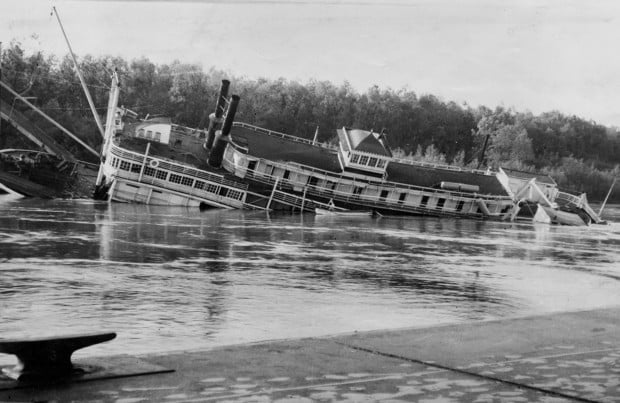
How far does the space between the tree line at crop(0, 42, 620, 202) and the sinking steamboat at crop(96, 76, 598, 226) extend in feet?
60.2

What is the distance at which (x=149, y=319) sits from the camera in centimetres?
1423

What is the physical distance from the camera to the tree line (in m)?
92.6

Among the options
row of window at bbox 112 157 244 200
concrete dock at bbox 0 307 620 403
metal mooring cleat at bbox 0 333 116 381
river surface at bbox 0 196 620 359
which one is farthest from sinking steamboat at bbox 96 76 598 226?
metal mooring cleat at bbox 0 333 116 381

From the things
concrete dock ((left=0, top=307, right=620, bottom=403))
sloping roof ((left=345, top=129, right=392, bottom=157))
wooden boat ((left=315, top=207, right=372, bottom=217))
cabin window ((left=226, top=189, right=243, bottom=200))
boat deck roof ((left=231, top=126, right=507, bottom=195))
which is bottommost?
concrete dock ((left=0, top=307, right=620, bottom=403))

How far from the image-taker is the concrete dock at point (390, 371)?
299 inches

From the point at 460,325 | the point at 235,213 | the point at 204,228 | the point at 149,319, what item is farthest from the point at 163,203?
the point at 460,325

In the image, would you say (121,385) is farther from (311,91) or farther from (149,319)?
(311,91)

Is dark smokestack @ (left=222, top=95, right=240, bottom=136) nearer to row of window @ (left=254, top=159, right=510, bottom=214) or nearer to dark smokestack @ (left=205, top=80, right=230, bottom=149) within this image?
row of window @ (left=254, top=159, right=510, bottom=214)

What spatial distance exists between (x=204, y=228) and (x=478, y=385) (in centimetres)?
3344

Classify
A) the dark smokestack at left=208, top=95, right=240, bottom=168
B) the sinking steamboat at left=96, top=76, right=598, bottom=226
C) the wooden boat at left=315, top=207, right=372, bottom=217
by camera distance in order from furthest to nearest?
1. the dark smokestack at left=208, top=95, right=240, bottom=168
2. the wooden boat at left=315, top=207, right=372, bottom=217
3. the sinking steamboat at left=96, top=76, right=598, bottom=226

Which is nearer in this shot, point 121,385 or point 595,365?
point 121,385

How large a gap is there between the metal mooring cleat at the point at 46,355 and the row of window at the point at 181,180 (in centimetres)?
5088

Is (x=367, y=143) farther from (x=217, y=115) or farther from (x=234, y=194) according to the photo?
(x=217, y=115)

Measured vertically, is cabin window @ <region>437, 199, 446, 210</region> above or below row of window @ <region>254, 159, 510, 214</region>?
below
